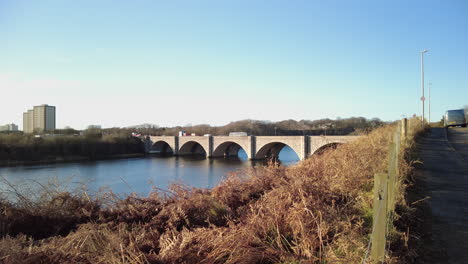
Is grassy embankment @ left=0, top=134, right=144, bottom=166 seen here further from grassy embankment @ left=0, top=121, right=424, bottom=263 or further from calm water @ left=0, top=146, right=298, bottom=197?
grassy embankment @ left=0, top=121, right=424, bottom=263

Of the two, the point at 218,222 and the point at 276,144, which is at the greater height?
the point at 218,222

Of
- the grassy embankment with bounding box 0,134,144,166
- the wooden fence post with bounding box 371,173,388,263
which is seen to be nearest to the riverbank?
the grassy embankment with bounding box 0,134,144,166

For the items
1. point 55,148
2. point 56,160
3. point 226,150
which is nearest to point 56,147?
point 55,148

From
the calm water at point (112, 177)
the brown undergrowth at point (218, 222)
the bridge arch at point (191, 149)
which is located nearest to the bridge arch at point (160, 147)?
the bridge arch at point (191, 149)

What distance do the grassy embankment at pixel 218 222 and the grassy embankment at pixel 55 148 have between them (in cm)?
4631

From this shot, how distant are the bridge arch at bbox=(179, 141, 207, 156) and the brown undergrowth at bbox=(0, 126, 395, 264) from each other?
194 ft

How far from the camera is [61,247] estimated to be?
284 cm

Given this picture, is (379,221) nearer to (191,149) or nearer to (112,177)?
(112,177)

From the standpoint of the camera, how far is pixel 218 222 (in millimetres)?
3838

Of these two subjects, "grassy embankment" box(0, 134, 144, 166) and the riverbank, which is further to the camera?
"grassy embankment" box(0, 134, 144, 166)

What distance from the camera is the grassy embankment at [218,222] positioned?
262 cm

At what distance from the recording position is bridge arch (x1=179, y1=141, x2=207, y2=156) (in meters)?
65.1

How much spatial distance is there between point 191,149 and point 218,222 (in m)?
65.6

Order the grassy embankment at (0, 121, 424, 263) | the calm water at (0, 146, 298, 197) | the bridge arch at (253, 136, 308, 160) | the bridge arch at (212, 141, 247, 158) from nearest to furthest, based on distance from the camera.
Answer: the grassy embankment at (0, 121, 424, 263) → the calm water at (0, 146, 298, 197) → the bridge arch at (253, 136, 308, 160) → the bridge arch at (212, 141, 247, 158)
